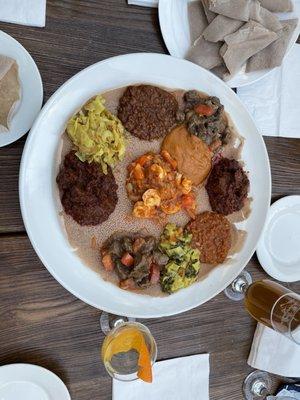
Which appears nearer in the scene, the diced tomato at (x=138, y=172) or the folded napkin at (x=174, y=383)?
the diced tomato at (x=138, y=172)

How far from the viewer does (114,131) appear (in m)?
1.31

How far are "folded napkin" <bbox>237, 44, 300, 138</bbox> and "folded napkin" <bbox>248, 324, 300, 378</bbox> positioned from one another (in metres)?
0.57

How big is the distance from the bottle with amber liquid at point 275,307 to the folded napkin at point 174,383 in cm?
20

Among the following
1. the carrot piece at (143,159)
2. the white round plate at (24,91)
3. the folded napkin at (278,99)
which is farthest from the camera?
the folded napkin at (278,99)

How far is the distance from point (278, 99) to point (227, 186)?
1.09 feet

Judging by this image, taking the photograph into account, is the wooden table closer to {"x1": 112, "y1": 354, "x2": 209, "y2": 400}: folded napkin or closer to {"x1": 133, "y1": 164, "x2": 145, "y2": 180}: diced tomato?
{"x1": 112, "y1": 354, "x2": 209, "y2": 400}: folded napkin

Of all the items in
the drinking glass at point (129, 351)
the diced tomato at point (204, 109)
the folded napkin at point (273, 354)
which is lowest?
the folded napkin at point (273, 354)

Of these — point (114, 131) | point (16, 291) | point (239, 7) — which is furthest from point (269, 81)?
point (16, 291)

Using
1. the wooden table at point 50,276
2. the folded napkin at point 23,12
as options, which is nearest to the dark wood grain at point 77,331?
the wooden table at point 50,276

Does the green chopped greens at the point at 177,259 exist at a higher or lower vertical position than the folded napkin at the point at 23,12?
lower

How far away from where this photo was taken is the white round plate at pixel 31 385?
132cm

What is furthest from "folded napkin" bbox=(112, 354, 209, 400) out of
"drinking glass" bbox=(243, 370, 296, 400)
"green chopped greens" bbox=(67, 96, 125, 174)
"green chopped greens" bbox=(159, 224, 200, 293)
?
"green chopped greens" bbox=(67, 96, 125, 174)

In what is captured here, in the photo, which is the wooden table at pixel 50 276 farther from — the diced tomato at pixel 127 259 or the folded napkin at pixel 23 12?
the diced tomato at pixel 127 259

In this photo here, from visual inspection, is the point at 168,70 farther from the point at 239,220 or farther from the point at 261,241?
the point at 261,241
